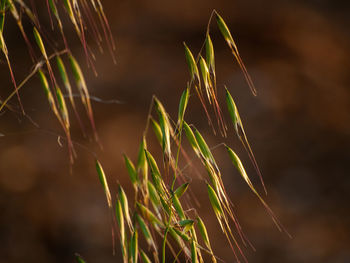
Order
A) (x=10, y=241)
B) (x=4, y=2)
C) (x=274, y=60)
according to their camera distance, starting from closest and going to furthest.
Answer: (x=4, y=2) < (x=10, y=241) < (x=274, y=60)

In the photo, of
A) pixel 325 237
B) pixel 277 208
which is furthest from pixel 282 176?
pixel 325 237

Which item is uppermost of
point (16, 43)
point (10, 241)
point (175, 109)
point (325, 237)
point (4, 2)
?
point (4, 2)

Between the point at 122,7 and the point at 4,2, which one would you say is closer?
the point at 4,2

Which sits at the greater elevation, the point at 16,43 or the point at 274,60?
the point at 16,43

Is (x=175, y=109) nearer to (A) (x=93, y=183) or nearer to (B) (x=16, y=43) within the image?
(A) (x=93, y=183)

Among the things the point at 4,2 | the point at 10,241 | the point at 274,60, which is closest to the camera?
the point at 4,2

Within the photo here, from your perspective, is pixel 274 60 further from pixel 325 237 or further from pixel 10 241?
pixel 10 241
